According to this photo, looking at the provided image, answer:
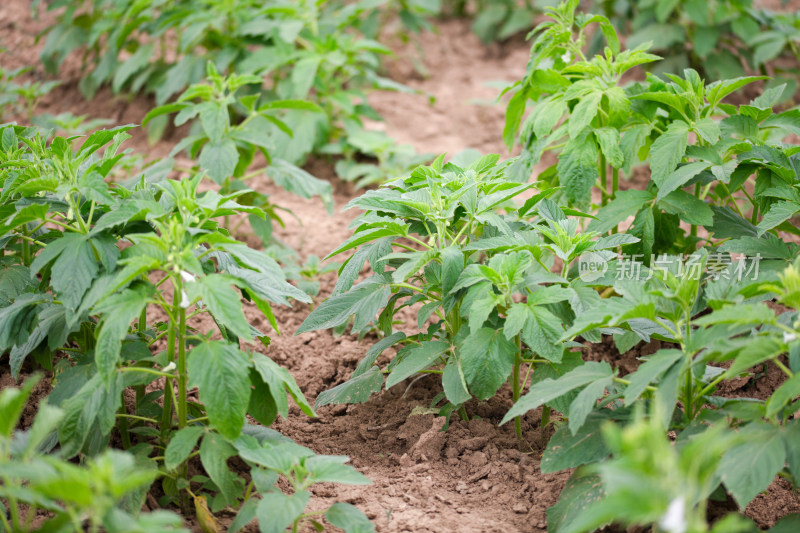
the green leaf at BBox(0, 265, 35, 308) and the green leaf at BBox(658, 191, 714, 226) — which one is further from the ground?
the green leaf at BBox(0, 265, 35, 308)

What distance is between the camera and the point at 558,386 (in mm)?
2109

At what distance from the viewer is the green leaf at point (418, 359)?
2.41 meters

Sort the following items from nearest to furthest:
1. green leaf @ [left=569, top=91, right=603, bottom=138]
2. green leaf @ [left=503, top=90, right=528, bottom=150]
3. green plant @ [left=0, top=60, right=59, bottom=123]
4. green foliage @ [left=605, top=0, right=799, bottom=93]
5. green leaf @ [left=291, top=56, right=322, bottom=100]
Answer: green leaf @ [left=569, top=91, right=603, bottom=138]
green leaf @ [left=503, top=90, right=528, bottom=150]
green leaf @ [left=291, top=56, right=322, bottom=100]
green plant @ [left=0, top=60, right=59, bottom=123]
green foliage @ [left=605, top=0, right=799, bottom=93]

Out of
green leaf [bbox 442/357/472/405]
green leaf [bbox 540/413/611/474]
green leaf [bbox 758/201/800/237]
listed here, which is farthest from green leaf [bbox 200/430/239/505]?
green leaf [bbox 758/201/800/237]

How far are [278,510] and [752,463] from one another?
4.03 feet

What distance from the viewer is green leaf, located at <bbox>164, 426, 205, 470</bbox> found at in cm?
202

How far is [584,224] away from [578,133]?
28.0 inches

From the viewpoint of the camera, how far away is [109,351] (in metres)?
1.94

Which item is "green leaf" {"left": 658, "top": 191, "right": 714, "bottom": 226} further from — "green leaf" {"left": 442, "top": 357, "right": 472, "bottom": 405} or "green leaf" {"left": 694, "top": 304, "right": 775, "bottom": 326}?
"green leaf" {"left": 442, "top": 357, "right": 472, "bottom": 405}

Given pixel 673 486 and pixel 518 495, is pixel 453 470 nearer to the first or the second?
pixel 518 495

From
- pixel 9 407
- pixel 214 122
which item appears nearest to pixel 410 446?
pixel 9 407

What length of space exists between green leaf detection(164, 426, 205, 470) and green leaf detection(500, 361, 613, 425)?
906 millimetres

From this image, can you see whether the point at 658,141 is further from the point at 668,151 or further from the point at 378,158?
the point at 378,158

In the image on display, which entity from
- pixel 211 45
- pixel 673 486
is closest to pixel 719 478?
pixel 673 486
